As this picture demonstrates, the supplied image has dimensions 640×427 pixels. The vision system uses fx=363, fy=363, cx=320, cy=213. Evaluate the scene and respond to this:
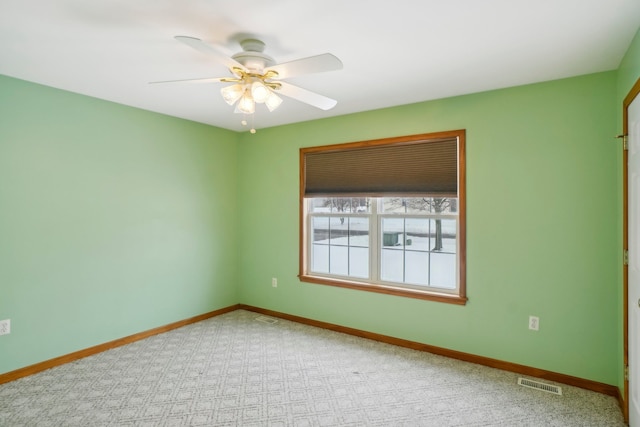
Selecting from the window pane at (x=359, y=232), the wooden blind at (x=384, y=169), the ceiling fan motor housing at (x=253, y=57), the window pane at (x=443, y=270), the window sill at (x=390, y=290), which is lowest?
the window sill at (x=390, y=290)

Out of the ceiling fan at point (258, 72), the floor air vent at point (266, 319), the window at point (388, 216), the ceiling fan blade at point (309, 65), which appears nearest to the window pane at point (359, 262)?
the window at point (388, 216)

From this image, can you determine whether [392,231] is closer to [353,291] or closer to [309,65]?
[353,291]

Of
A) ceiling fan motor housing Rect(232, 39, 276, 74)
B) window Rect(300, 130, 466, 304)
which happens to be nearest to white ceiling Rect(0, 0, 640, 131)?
ceiling fan motor housing Rect(232, 39, 276, 74)

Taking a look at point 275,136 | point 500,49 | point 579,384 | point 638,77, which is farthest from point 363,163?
point 579,384

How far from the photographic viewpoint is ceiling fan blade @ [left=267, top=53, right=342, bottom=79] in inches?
72.7

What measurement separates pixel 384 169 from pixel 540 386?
87.9 inches

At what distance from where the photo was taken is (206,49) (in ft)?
5.91

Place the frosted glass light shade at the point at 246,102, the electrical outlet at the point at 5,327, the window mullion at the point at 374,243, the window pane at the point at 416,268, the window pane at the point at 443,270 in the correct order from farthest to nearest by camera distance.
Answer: the window mullion at the point at 374,243, the window pane at the point at 416,268, the window pane at the point at 443,270, the electrical outlet at the point at 5,327, the frosted glass light shade at the point at 246,102

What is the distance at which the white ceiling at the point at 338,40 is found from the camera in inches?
72.9

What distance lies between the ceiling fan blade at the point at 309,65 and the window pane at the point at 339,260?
7.80 feet

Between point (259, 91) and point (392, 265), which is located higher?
point (259, 91)

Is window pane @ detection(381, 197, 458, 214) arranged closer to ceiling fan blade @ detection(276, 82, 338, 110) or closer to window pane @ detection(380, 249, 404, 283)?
window pane @ detection(380, 249, 404, 283)

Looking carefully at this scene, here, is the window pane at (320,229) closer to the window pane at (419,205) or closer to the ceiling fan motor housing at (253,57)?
the window pane at (419,205)

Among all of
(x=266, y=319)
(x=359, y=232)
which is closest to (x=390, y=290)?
(x=359, y=232)
